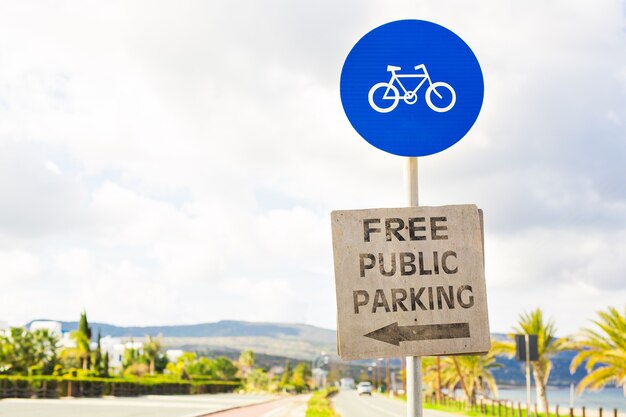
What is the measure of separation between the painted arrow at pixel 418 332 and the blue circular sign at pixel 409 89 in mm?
834

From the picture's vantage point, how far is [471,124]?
3363 mm

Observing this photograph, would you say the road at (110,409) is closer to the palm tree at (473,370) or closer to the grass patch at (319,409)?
the grass patch at (319,409)

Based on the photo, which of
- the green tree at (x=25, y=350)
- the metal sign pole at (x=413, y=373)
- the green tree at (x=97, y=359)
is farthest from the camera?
the green tree at (x=97, y=359)

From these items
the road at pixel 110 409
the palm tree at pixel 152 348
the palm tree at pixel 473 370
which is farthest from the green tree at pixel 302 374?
the road at pixel 110 409

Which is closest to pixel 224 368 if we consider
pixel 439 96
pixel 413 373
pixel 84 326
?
pixel 84 326

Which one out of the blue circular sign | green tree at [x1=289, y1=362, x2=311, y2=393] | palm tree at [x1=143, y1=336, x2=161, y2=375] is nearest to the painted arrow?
the blue circular sign

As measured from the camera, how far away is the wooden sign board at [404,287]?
2.92 meters

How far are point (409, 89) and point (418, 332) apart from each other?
1.10m

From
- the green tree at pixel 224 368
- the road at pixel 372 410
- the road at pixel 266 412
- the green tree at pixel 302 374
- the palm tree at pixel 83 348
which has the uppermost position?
the palm tree at pixel 83 348

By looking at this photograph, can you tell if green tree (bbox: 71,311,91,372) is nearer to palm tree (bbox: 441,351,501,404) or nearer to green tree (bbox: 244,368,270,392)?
green tree (bbox: 244,368,270,392)

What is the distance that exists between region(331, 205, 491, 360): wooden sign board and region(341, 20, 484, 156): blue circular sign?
19.3 inches

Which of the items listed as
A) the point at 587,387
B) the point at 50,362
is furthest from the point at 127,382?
the point at 587,387

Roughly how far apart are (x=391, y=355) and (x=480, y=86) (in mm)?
1340

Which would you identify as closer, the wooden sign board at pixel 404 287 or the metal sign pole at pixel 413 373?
the wooden sign board at pixel 404 287
